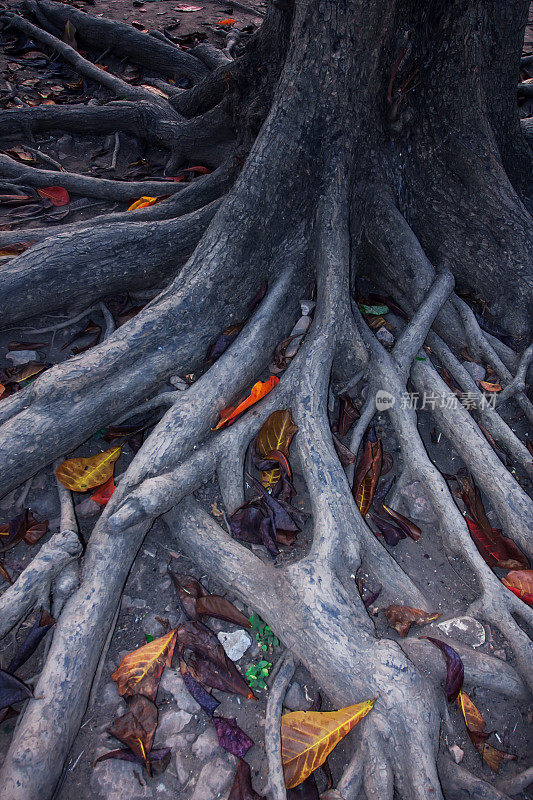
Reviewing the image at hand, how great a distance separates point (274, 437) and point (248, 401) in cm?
25

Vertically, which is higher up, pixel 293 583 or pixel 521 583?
pixel 521 583

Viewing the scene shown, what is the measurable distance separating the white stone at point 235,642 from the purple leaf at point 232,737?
0.22 m

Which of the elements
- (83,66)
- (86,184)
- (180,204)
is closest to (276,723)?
(180,204)

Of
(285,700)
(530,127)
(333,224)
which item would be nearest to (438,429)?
(333,224)

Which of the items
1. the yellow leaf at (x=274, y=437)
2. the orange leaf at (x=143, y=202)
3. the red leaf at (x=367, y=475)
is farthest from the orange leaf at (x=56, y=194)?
the red leaf at (x=367, y=475)

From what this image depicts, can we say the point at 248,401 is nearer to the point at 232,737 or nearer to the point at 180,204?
the point at 232,737

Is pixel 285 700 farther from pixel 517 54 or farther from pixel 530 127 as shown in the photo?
pixel 530 127

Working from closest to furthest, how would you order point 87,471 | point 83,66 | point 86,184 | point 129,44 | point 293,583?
1. point 293,583
2. point 87,471
3. point 86,184
4. point 83,66
5. point 129,44

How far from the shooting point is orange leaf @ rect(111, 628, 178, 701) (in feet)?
5.92

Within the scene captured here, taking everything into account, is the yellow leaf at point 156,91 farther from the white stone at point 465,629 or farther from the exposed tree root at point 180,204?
the white stone at point 465,629

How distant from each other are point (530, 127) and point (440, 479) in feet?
11.1

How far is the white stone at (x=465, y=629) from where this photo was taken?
1.94 meters

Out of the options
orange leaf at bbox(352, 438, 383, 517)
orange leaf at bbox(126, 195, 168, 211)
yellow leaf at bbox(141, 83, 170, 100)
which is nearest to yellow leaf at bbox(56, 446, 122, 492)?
orange leaf at bbox(352, 438, 383, 517)

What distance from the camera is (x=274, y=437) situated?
8.13 feet
